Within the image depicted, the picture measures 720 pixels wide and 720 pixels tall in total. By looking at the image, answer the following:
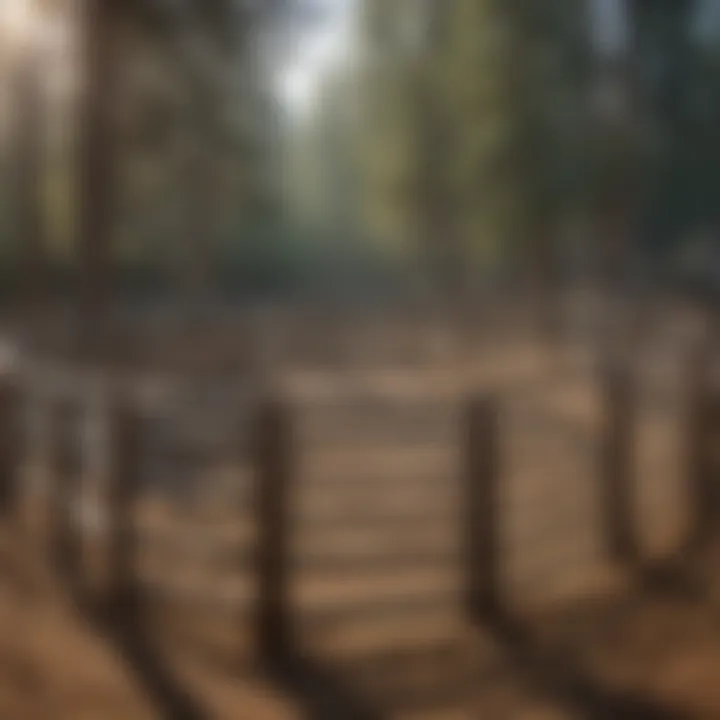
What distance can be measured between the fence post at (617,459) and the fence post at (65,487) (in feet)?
1.89

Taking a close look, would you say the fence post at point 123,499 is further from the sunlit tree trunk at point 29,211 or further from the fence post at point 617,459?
the fence post at point 617,459

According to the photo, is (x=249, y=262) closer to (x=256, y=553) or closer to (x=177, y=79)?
(x=177, y=79)

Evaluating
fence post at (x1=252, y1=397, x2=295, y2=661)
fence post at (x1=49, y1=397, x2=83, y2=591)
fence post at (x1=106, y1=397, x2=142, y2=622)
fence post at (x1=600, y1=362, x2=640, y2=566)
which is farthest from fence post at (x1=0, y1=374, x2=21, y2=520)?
fence post at (x1=600, y1=362, x2=640, y2=566)

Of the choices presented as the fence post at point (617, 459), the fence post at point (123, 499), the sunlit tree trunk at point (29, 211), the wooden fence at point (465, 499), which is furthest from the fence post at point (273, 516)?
the sunlit tree trunk at point (29, 211)

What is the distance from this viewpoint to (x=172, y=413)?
129 cm

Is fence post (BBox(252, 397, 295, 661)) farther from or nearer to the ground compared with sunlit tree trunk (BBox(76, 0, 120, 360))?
nearer to the ground

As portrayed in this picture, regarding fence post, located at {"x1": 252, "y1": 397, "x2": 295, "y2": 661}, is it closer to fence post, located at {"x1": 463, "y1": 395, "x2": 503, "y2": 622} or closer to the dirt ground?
the dirt ground

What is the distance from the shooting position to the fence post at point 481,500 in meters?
1.18

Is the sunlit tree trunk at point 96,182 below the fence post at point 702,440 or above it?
above

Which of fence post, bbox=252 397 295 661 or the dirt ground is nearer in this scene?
the dirt ground

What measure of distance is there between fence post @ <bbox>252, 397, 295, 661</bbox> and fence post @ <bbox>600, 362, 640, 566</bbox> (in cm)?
33

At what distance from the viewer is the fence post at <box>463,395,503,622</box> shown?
118 centimetres

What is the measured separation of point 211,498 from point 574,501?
413mm

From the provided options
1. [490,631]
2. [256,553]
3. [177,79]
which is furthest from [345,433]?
[177,79]
